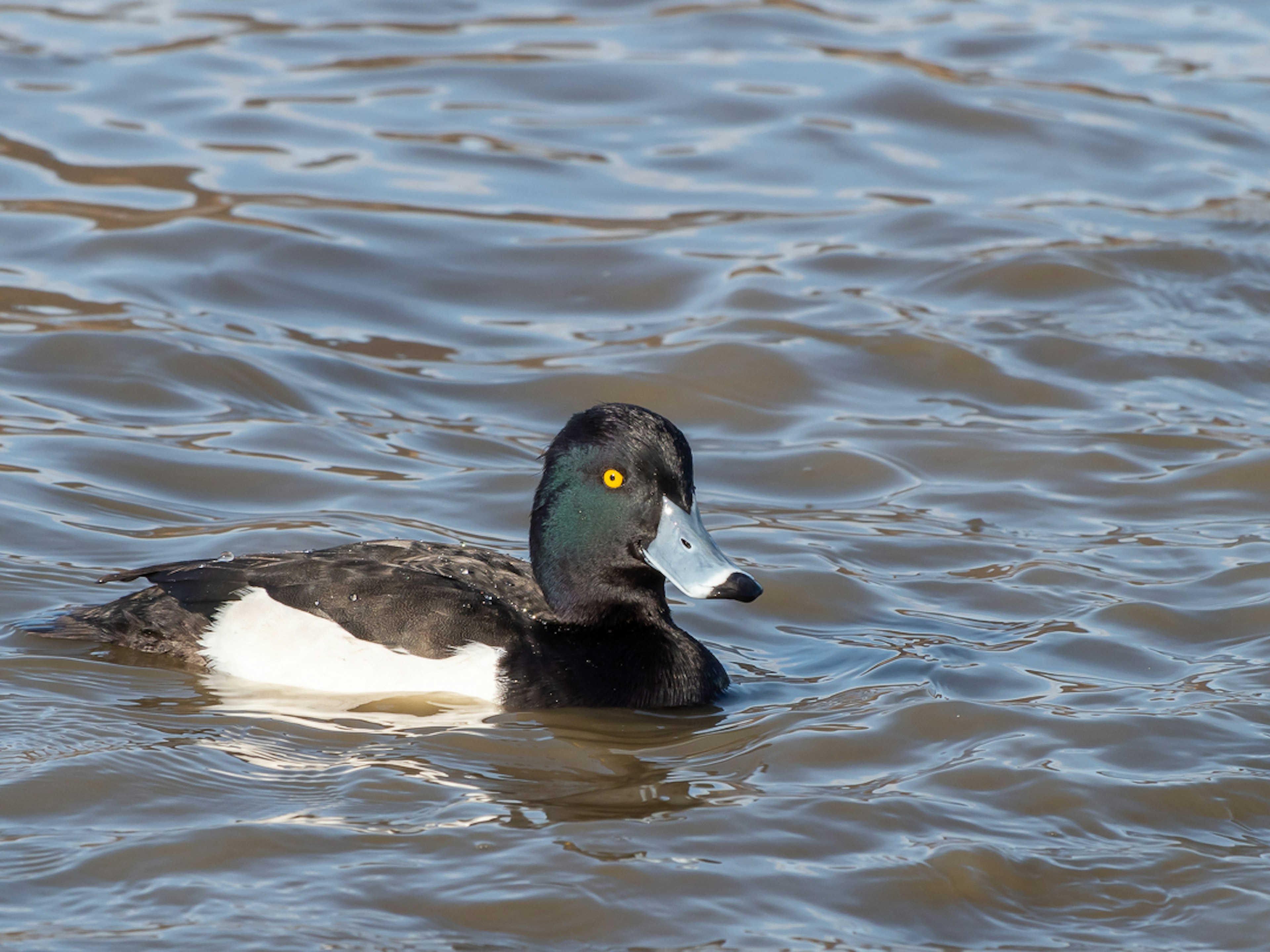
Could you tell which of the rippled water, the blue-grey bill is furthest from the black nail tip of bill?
the rippled water

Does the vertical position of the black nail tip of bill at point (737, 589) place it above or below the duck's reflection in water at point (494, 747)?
above

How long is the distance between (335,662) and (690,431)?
136 inches

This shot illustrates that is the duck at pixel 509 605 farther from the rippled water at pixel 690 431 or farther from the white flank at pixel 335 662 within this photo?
the rippled water at pixel 690 431

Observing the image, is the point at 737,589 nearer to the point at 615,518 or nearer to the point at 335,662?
the point at 615,518

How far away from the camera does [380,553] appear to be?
608 centimetres

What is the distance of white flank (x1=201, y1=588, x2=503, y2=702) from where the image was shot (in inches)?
231

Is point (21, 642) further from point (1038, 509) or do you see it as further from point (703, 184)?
point (703, 184)

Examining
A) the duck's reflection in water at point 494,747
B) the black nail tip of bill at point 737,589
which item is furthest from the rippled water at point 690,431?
the black nail tip of bill at point 737,589

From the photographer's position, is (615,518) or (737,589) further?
(615,518)

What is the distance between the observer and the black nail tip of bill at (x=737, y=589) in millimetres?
5910

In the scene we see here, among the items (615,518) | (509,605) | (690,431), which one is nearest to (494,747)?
(509,605)

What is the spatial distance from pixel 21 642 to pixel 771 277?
562 cm

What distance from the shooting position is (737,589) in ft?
19.4

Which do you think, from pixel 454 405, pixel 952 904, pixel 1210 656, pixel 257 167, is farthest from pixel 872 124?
pixel 952 904
